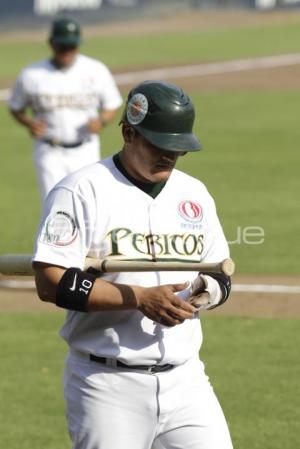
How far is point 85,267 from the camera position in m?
5.35

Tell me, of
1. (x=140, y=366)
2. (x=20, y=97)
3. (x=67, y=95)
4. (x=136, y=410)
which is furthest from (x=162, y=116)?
(x=20, y=97)

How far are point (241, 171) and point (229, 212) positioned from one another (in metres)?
3.64

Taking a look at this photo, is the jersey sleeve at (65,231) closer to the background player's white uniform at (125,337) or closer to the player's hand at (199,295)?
the background player's white uniform at (125,337)

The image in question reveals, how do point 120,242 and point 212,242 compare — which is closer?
point 120,242

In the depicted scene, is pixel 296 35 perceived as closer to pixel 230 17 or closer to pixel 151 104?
pixel 230 17

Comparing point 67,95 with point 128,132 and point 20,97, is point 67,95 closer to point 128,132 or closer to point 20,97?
point 20,97

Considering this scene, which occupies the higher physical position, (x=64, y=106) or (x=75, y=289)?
(x=75, y=289)

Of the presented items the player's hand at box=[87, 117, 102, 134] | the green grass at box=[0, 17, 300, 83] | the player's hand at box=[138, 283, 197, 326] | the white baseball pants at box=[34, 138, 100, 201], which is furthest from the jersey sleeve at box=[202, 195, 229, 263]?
the green grass at box=[0, 17, 300, 83]

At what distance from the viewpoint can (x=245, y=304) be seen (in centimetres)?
1234

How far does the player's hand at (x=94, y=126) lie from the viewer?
13750 millimetres

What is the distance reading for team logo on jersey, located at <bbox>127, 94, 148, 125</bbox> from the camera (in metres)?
5.38

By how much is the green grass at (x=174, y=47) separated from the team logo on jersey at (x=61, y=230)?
29.4m

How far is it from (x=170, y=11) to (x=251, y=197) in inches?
1509

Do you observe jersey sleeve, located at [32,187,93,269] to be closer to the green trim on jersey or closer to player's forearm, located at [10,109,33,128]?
the green trim on jersey
